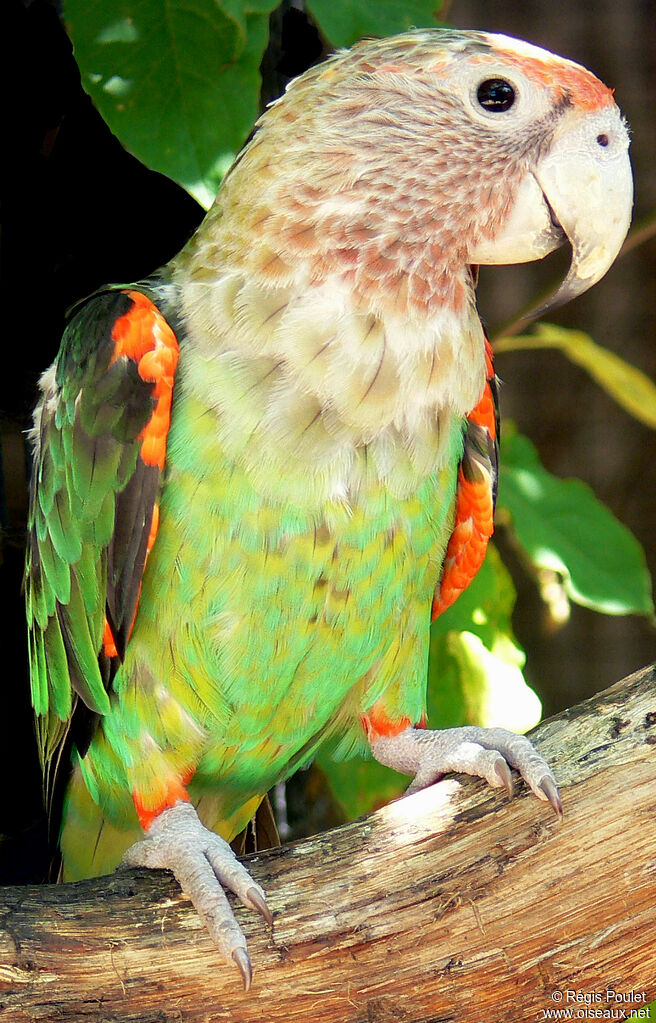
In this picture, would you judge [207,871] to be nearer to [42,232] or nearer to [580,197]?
[580,197]

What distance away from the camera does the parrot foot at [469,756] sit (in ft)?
5.00

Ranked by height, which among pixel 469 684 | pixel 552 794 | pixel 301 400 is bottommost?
pixel 469 684

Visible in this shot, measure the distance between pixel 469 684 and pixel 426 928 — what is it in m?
0.88

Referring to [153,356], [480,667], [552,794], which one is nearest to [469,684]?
[480,667]

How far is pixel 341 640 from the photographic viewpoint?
1.78m

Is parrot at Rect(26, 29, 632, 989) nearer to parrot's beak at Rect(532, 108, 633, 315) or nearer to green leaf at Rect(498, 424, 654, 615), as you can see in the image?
parrot's beak at Rect(532, 108, 633, 315)

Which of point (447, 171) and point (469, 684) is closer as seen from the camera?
point (447, 171)

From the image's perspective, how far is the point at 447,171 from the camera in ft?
5.38

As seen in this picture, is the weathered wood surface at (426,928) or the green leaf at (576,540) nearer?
the weathered wood surface at (426,928)

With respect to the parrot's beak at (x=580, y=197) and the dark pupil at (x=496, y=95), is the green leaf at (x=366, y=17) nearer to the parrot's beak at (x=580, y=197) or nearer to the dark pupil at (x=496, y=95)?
the dark pupil at (x=496, y=95)

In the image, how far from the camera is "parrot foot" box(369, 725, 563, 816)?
5.00 feet

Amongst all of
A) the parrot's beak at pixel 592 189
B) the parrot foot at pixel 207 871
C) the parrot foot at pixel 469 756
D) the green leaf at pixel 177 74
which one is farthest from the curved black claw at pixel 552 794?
the green leaf at pixel 177 74

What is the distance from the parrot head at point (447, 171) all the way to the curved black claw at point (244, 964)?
105 cm

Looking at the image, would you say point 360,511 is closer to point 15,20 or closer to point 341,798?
point 341,798
